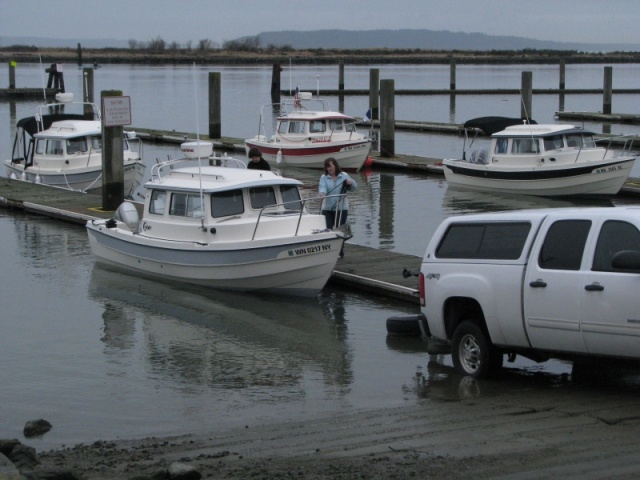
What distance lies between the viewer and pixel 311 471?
8.30m

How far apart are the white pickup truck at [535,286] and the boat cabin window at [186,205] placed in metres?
7.28

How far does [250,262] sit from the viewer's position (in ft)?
58.6

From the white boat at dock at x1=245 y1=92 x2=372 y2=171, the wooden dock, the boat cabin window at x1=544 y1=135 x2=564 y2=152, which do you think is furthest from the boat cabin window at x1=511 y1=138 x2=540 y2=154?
the wooden dock

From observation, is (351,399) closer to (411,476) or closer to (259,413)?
(259,413)

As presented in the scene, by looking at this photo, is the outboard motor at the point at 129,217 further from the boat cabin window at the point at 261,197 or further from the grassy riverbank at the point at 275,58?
the grassy riverbank at the point at 275,58

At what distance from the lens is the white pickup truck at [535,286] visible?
9945 mm

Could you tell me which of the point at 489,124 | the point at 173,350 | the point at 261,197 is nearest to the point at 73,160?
the point at 489,124

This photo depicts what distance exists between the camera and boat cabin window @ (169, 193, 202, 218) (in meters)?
18.5

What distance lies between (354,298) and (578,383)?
6.72 meters

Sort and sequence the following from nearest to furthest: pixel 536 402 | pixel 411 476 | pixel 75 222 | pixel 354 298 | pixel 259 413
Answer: pixel 411 476 → pixel 536 402 → pixel 259 413 → pixel 354 298 → pixel 75 222

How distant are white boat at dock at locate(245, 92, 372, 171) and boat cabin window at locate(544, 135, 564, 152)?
830cm

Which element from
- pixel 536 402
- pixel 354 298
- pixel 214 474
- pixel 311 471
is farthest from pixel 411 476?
pixel 354 298

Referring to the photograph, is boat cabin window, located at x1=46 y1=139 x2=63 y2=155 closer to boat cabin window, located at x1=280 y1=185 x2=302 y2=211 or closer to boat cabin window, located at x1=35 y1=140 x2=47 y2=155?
boat cabin window, located at x1=35 y1=140 x2=47 y2=155

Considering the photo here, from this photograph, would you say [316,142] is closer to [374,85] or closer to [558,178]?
[558,178]
